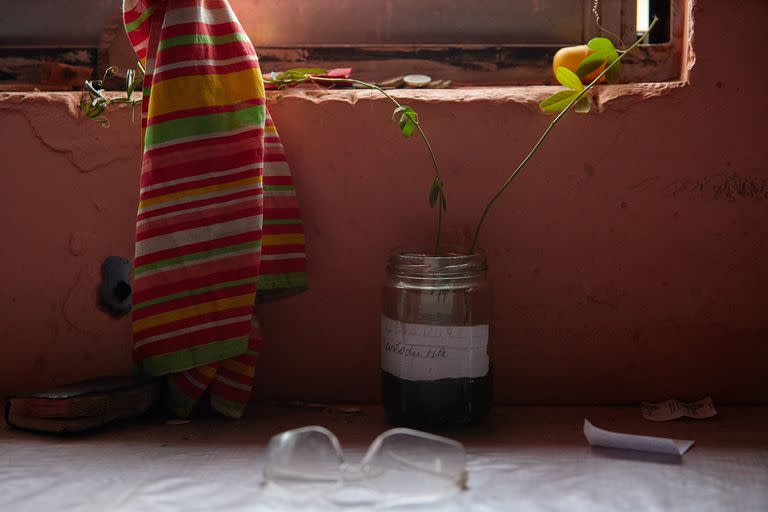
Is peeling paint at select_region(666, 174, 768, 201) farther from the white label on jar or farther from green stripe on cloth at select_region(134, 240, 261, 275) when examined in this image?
green stripe on cloth at select_region(134, 240, 261, 275)

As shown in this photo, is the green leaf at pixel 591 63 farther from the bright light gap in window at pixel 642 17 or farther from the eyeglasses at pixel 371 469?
the eyeglasses at pixel 371 469

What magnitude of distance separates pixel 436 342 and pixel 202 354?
258mm

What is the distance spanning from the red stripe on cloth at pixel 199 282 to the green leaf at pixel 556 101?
1.23 ft

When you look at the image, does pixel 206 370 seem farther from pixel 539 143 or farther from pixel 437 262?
pixel 539 143

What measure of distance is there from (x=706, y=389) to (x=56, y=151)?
851 millimetres

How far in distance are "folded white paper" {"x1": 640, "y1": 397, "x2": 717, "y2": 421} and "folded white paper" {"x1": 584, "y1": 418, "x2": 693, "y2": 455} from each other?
0.10 meters

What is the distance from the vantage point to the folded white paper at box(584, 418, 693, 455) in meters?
0.78

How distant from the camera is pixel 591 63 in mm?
927

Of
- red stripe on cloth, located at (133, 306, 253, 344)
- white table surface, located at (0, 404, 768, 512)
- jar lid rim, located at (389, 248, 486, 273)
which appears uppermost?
jar lid rim, located at (389, 248, 486, 273)

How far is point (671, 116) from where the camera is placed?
0.93m

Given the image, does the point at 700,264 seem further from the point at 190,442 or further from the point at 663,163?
the point at 190,442

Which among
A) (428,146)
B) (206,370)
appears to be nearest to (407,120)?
(428,146)

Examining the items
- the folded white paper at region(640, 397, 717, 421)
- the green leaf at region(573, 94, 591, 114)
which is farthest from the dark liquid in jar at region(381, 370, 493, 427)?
the green leaf at region(573, 94, 591, 114)

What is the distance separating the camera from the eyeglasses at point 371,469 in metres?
0.67
